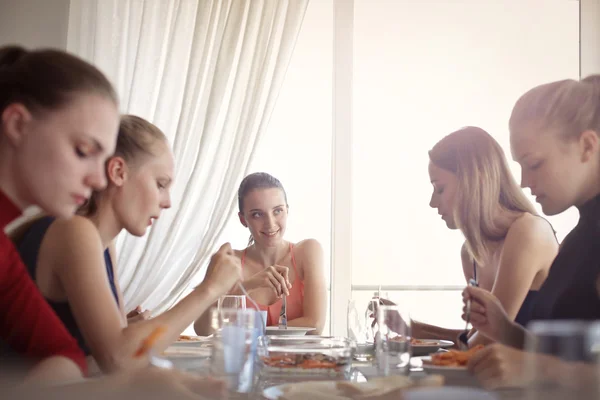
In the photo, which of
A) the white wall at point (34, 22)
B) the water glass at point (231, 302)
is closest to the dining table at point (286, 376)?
the water glass at point (231, 302)

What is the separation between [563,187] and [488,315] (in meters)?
0.49

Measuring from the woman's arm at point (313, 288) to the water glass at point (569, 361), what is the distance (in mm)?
1798

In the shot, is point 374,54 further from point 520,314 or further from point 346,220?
point 520,314

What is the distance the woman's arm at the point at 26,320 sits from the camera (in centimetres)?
99

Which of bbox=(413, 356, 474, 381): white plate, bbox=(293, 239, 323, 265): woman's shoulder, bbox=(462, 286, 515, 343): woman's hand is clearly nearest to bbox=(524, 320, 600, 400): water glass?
bbox=(413, 356, 474, 381): white plate

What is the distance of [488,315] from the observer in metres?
1.38

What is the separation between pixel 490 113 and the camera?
3248mm

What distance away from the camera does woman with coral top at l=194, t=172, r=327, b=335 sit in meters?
2.40

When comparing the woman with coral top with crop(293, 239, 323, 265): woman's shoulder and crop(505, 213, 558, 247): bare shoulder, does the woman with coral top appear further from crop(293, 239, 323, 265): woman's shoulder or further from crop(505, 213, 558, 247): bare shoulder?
crop(505, 213, 558, 247): bare shoulder

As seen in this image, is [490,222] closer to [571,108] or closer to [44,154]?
[571,108]

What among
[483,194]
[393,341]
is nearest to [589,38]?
[483,194]

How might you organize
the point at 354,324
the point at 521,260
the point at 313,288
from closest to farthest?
1. the point at 354,324
2. the point at 521,260
3. the point at 313,288

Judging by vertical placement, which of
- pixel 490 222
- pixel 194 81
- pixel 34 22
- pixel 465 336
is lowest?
pixel 465 336

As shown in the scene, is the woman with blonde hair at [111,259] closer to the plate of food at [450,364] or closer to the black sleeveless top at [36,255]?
the black sleeveless top at [36,255]
